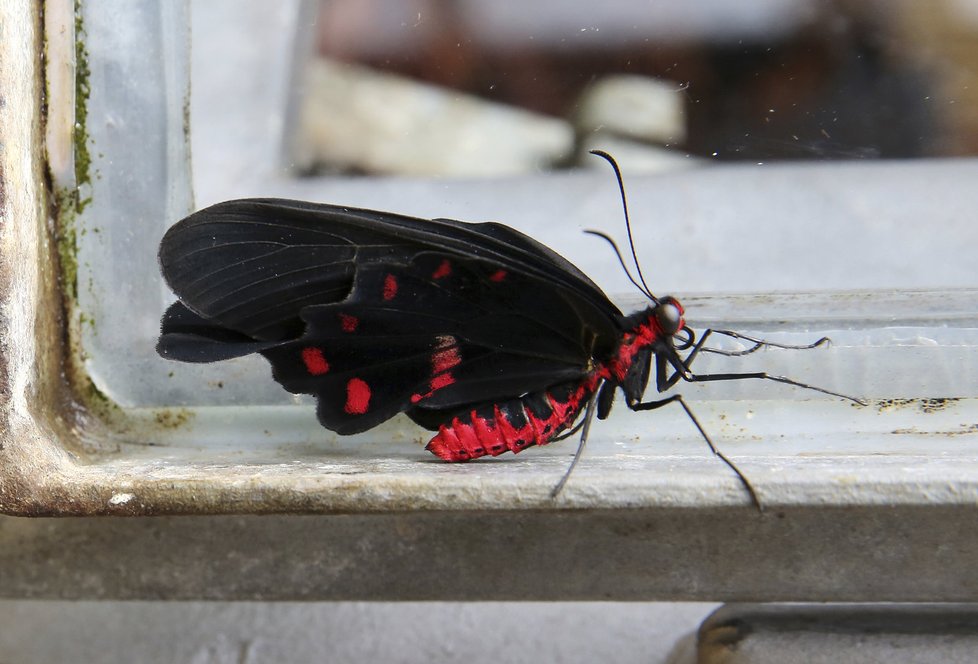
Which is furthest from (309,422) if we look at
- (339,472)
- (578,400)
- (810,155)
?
(810,155)

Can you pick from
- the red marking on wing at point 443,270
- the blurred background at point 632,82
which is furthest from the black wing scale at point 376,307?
the blurred background at point 632,82

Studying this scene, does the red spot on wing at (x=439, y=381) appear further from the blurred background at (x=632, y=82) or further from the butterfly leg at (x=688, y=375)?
the blurred background at (x=632, y=82)

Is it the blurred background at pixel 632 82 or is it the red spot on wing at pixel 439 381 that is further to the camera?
the blurred background at pixel 632 82

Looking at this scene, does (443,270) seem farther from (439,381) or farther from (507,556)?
(507,556)

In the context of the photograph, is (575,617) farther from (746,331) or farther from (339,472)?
(339,472)

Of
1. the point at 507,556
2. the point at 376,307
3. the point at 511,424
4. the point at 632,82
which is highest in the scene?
the point at 632,82

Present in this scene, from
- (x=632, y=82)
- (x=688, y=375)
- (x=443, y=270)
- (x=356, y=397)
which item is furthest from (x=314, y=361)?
(x=632, y=82)

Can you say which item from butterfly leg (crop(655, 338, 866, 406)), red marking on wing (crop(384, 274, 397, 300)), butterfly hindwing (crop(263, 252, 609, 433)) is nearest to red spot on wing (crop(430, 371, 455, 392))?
butterfly hindwing (crop(263, 252, 609, 433))
